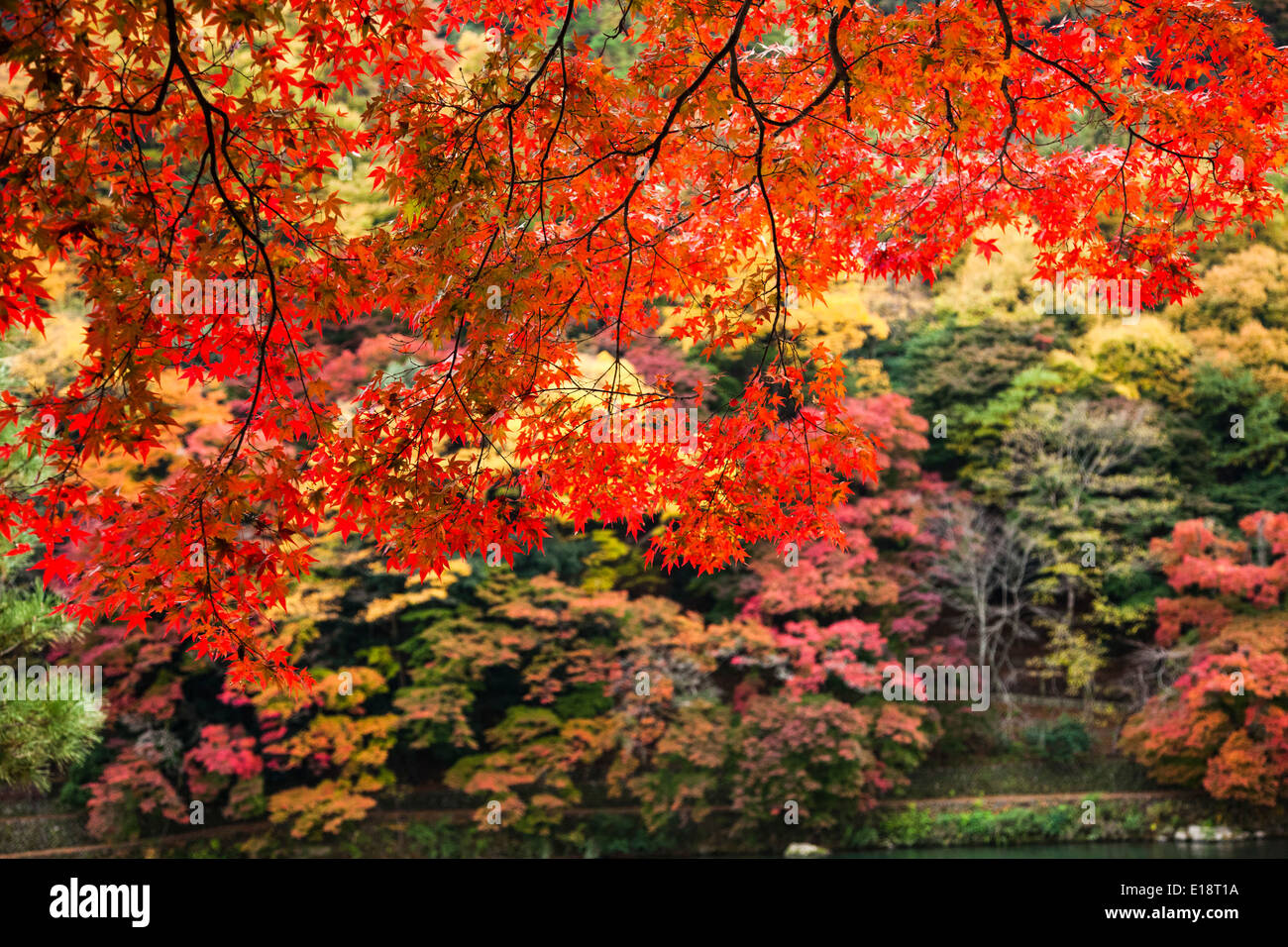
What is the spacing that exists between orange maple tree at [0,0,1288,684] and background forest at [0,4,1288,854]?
688cm

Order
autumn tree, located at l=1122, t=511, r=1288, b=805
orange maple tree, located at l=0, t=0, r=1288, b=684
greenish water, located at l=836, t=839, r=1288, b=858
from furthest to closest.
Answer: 1. autumn tree, located at l=1122, t=511, r=1288, b=805
2. greenish water, located at l=836, t=839, r=1288, b=858
3. orange maple tree, located at l=0, t=0, r=1288, b=684

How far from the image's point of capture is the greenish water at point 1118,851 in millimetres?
10586

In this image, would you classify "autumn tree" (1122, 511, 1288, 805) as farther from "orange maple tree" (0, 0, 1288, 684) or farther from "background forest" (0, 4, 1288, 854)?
"orange maple tree" (0, 0, 1288, 684)

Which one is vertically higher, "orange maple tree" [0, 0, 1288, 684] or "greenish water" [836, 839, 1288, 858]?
"orange maple tree" [0, 0, 1288, 684]

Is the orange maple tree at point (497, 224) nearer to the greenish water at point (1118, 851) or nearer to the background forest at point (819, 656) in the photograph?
the background forest at point (819, 656)

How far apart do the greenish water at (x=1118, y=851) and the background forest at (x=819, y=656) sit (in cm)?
22

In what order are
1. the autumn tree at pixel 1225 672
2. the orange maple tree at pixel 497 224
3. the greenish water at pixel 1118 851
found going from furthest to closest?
the autumn tree at pixel 1225 672
the greenish water at pixel 1118 851
the orange maple tree at pixel 497 224

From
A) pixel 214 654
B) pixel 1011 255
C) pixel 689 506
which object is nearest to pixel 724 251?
pixel 689 506

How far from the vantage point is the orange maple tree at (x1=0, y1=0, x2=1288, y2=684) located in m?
2.58

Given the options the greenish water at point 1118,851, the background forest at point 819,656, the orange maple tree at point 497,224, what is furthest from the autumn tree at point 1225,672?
the orange maple tree at point 497,224

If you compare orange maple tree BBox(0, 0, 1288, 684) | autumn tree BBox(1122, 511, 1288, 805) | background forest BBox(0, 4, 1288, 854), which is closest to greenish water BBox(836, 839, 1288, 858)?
background forest BBox(0, 4, 1288, 854)

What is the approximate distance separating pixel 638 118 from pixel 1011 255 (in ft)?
40.9

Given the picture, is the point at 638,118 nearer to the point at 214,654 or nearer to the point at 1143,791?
the point at 214,654

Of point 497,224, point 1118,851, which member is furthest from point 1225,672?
point 497,224
